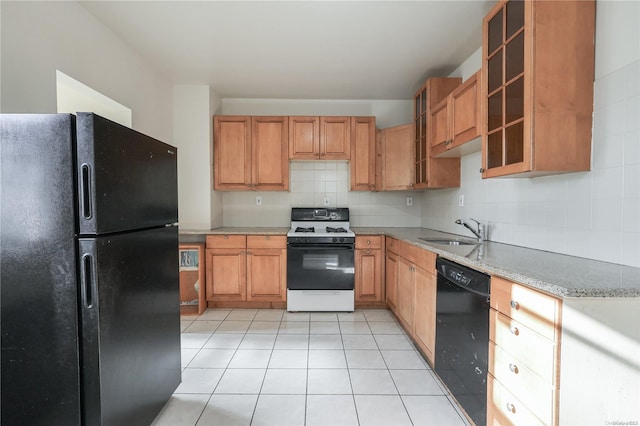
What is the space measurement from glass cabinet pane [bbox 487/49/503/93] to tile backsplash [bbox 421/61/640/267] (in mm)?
454

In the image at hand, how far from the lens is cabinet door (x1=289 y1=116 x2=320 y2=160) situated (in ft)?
11.4

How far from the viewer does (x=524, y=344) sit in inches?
45.1

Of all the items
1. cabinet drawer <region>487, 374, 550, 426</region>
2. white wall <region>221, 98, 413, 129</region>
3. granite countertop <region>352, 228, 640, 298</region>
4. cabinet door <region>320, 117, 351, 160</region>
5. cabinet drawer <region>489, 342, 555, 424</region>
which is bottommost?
cabinet drawer <region>487, 374, 550, 426</region>

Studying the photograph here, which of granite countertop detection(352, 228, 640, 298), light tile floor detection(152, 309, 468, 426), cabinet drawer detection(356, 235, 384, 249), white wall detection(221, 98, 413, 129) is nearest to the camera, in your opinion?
granite countertop detection(352, 228, 640, 298)

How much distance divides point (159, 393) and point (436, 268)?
1791 mm

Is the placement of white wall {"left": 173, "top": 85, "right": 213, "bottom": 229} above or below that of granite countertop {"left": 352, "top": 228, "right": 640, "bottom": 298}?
above

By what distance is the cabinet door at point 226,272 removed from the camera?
3248 millimetres

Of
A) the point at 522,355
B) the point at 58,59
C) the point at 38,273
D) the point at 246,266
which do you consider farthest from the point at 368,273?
the point at 58,59

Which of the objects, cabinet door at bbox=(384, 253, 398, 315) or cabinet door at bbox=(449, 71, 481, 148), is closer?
cabinet door at bbox=(449, 71, 481, 148)

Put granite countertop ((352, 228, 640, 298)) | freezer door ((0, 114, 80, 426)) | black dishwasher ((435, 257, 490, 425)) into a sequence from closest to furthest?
granite countertop ((352, 228, 640, 298))
freezer door ((0, 114, 80, 426))
black dishwasher ((435, 257, 490, 425))

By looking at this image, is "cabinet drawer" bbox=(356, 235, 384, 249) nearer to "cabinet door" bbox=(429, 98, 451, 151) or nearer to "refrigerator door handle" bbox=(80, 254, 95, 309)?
"cabinet door" bbox=(429, 98, 451, 151)

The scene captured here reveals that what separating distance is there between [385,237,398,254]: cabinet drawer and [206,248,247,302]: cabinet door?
5.18ft

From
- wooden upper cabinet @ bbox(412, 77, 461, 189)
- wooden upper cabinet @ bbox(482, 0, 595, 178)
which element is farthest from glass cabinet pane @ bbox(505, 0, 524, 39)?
wooden upper cabinet @ bbox(412, 77, 461, 189)

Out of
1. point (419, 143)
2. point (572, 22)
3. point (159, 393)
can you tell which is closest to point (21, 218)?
point (159, 393)
